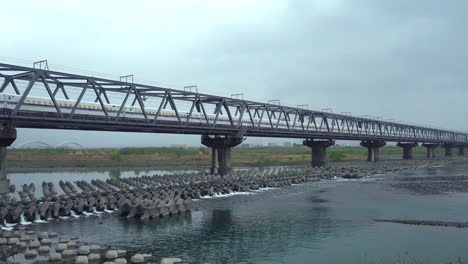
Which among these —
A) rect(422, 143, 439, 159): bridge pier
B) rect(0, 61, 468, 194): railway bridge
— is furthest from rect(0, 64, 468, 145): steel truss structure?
rect(422, 143, 439, 159): bridge pier

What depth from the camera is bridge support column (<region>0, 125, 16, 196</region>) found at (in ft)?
123

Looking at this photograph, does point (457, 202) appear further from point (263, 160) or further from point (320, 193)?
point (263, 160)

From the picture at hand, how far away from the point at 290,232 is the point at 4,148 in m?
28.5

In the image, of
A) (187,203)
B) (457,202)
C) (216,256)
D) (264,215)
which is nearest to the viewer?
(216,256)

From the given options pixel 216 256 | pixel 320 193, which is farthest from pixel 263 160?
pixel 216 256

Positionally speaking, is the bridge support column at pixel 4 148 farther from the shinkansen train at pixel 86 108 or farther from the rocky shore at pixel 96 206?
the shinkansen train at pixel 86 108

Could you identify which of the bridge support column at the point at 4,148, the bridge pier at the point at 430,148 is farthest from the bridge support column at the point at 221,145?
the bridge pier at the point at 430,148

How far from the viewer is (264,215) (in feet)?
113

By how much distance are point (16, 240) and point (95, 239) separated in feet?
14.2

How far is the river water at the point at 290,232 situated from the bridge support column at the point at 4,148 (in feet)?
34.2

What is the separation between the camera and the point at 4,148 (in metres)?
39.1

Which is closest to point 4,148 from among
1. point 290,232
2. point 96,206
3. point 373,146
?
point 96,206

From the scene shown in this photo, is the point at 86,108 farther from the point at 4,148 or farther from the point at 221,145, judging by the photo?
the point at 221,145

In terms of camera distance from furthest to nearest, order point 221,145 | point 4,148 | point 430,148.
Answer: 1. point 430,148
2. point 221,145
3. point 4,148
